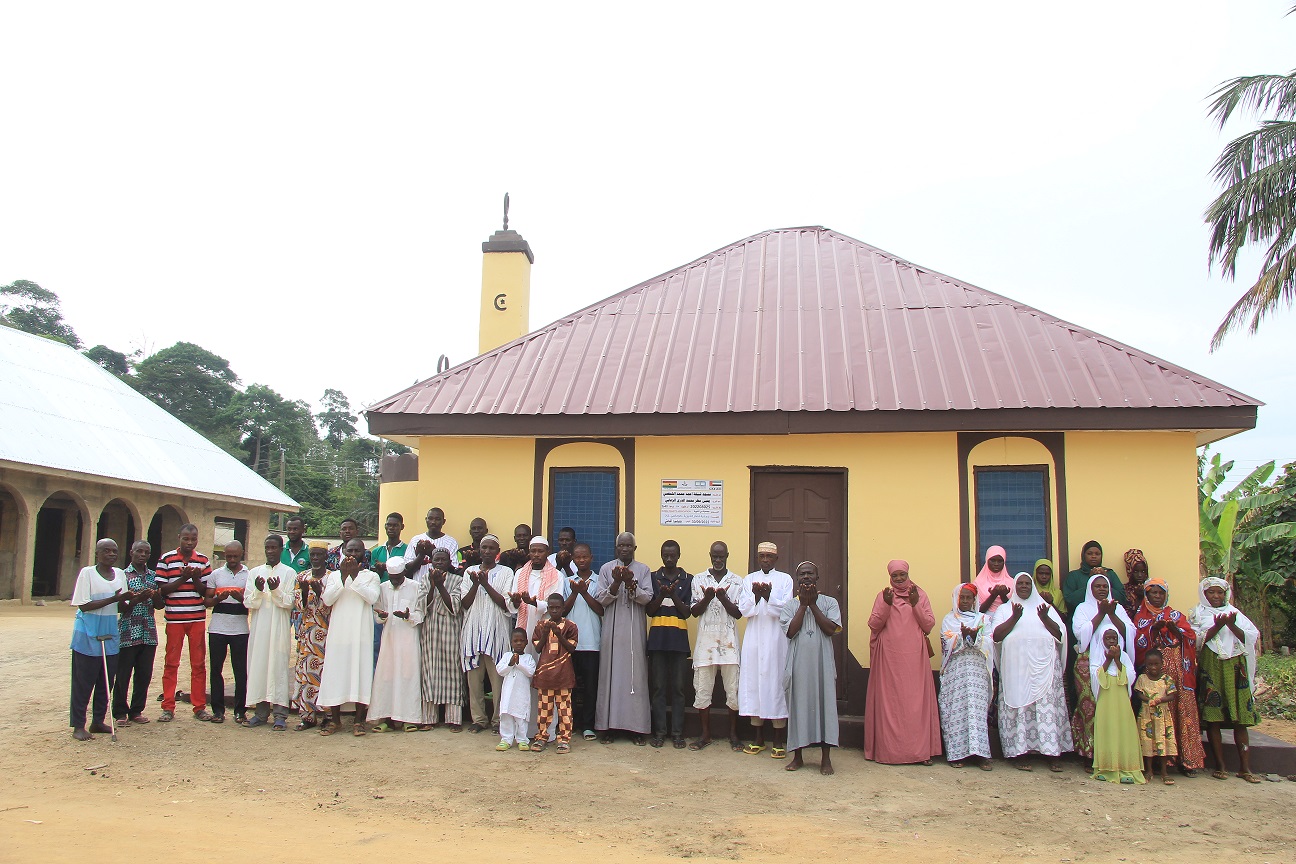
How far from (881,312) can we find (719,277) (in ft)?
6.39

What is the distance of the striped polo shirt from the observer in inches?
300

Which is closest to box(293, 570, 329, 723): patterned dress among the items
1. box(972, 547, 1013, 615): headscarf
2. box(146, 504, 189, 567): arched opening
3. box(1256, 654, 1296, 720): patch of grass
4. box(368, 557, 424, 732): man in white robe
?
box(368, 557, 424, 732): man in white robe

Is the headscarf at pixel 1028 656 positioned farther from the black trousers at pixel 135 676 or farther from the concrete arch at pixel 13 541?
the concrete arch at pixel 13 541

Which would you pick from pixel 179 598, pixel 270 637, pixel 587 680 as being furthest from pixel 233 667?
pixel 587 680

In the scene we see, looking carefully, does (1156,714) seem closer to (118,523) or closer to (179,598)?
(179,598)

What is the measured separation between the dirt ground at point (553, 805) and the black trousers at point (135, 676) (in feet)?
0.86

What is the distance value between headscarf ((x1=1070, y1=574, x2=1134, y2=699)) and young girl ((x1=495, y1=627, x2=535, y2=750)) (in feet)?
13.7

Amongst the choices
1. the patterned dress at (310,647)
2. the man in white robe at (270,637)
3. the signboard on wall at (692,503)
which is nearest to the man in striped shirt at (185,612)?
the man in white robe at (270,637)

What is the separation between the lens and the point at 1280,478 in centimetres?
1650

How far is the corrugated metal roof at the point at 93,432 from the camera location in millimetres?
17969

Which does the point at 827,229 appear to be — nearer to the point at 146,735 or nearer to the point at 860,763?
the point at 860,763

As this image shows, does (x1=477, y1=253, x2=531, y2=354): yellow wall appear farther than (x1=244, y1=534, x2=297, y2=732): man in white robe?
Yes

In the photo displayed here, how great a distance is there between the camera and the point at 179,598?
7629mm

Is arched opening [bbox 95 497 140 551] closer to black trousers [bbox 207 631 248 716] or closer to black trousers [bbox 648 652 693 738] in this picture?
black trousers [bbox 207 631 248 716]
